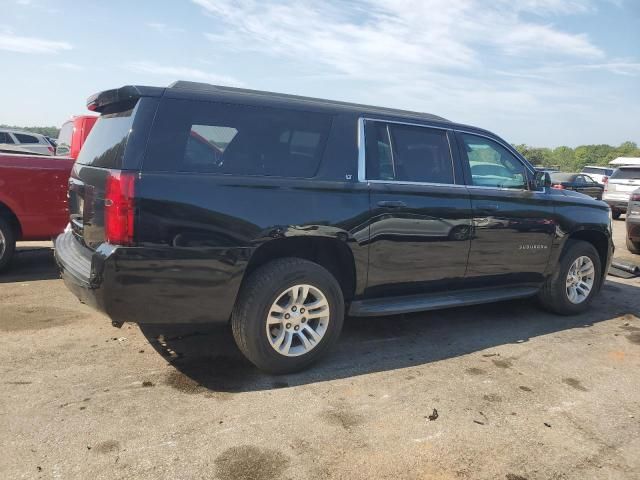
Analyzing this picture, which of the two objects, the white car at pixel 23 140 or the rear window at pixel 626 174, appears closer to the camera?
the rear window at pixel 626 174

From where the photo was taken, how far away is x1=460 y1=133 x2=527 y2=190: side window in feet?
15.6

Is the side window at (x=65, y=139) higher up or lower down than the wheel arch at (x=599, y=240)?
higher up

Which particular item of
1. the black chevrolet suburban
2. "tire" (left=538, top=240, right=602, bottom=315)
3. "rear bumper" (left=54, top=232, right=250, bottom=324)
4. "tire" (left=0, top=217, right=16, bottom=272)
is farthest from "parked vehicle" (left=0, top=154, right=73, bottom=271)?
"tire" (left=538, top=240, right=602, bottom=315)

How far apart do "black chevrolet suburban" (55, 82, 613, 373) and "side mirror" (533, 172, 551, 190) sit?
322 millimetres

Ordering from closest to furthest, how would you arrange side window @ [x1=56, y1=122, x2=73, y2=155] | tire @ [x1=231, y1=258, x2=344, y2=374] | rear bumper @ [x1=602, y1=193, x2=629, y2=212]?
tire @ [x1=231, y1=258, x2=344, y2=374], side window @ [x1=56, y1=122, x2=73, y2=155], rear bumper @ [x1=602, y1=193, x2=629, y2=212]

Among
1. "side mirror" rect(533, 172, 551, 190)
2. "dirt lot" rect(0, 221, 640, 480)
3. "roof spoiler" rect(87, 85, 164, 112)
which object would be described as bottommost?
"dirt lot" rect(0, 221, 640, 480)

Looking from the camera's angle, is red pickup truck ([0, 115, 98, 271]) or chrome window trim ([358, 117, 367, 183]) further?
red pickup truck ([0, 115, 98, 271])

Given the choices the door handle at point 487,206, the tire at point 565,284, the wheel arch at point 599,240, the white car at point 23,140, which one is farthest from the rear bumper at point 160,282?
the white car at point 23,140

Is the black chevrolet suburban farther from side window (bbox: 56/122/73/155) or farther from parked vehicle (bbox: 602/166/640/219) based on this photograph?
parked vehicle (bbox: 602/166/640/219)

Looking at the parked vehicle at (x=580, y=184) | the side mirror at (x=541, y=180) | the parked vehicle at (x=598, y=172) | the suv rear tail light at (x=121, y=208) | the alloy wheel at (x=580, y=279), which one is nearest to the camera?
the suv rear tail light at (x=121, y=208)

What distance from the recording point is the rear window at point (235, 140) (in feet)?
10.8

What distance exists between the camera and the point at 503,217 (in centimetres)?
481

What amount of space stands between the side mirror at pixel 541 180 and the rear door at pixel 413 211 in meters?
1.07

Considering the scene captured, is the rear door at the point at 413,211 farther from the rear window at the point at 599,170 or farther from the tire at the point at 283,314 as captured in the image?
the rear window at the point at 599,170
